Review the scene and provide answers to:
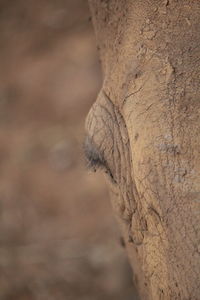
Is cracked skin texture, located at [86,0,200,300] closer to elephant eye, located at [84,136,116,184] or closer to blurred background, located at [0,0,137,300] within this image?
elephant eye, located at [84,136,116,184]

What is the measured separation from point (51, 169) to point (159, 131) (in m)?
2.90

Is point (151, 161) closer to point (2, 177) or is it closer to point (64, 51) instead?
point (2, 177)

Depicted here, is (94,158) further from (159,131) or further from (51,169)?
(51,169)

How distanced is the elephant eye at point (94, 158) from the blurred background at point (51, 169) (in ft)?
6.22

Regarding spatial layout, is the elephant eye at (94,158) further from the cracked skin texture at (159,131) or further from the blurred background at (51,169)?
the blurred background at (51,169)

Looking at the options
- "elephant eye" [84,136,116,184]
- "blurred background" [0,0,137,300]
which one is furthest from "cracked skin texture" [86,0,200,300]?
"blurred background" [0,0,137,300]

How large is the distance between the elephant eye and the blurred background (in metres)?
1.90

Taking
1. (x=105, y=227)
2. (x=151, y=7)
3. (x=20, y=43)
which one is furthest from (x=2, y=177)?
(x=151, y=7)

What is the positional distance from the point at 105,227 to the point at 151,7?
2.42m

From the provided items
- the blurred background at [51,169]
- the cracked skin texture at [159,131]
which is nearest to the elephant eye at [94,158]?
the cracked skin texture at [159,131]

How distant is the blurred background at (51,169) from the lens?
333 centimetres

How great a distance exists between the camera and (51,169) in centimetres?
391

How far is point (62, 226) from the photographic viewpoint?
3.53 metres

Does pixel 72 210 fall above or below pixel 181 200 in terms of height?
above
